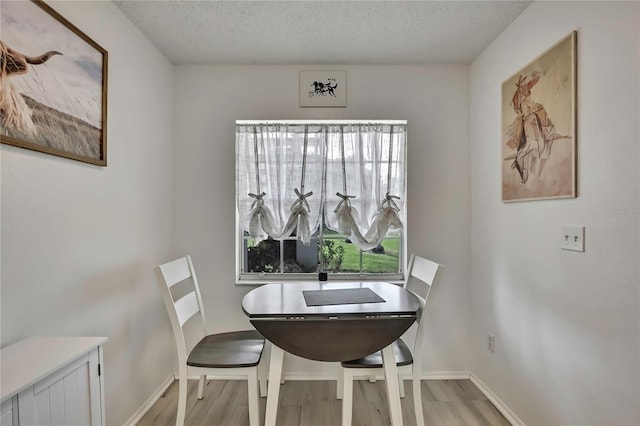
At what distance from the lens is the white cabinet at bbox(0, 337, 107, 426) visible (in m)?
0.88

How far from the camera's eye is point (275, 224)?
2.45 m

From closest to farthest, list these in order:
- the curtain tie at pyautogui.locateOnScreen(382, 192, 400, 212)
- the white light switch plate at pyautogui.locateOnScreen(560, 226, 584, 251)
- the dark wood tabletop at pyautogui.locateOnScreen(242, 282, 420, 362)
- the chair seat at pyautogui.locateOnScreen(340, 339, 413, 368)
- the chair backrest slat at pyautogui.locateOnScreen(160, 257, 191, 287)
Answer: the white light switch plate at pyautogui.locateOnScreen(560, 226, 584, 251) < the dark wood tabletop at pyautogui.locateOnScreen(242, 282, 420, 362) < the chair seat at pyautogui.locateOnScreen(340, 339, 413, 368) < the chair backrest slat at pyautogui.locateOnScreen(160, 257, 191, 287) < the curtain tie at pyautogui.locateOnScreen(382, 192, 400, 212)

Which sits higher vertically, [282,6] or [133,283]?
[282,6]

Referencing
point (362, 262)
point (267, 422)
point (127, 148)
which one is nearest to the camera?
point (267, 422)

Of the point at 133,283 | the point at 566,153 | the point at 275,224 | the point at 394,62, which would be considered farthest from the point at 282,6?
the point at 133,283

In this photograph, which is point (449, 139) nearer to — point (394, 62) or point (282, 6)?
point (394, 62)

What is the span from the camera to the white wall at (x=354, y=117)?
2436 millimetres

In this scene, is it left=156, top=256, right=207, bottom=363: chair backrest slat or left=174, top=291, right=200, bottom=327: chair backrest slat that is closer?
left=156, top=256, right=207, bottom=363: chair backrest slat

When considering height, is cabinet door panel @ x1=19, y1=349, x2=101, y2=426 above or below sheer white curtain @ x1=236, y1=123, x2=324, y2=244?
below

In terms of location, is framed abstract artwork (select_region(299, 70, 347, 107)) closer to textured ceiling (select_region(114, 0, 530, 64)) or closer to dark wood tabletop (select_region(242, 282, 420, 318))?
textured ceiling (select_region(114, 0, 530, 64))

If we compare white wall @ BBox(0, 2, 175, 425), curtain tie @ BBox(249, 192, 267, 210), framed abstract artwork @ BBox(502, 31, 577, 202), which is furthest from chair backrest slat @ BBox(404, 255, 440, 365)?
white wall @ BBox(0, 2, 175, 425)

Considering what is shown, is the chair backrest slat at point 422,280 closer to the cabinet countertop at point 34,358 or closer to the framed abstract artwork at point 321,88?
the framed abstract artwork at point 321,88

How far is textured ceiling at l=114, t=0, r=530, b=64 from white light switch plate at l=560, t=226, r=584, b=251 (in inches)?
50.0

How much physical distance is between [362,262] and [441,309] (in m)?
0.69
